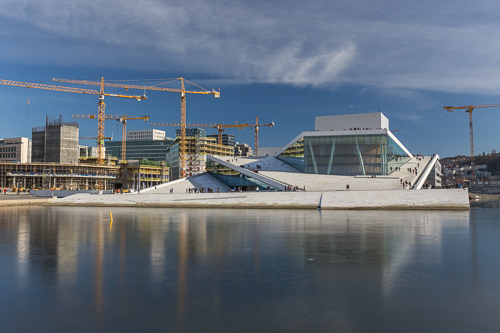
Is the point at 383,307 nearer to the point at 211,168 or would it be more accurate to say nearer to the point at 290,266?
the point at 290,266

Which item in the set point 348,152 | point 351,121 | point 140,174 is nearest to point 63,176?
point 140,174

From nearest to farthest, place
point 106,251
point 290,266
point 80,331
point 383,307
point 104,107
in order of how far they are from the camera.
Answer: point 80,331 → point 383,307 → point 290,266 → point 106,251 → point 104,107

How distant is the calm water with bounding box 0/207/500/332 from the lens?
20.4 feet

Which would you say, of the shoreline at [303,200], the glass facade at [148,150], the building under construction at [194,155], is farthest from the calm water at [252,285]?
the glass facade at [148,150]

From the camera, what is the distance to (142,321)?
625 centimetres

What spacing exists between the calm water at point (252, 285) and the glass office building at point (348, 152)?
4182 cm

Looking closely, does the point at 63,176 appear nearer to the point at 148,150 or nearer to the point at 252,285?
the point at 252,285

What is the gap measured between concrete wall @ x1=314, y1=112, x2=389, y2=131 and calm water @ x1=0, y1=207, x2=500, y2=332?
53.4 m

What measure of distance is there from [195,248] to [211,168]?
5389cm

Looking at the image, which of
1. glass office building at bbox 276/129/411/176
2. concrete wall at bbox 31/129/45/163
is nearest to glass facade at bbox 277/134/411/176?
glass office building at bbox 276/129/411/176

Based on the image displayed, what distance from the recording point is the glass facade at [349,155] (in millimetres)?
56000

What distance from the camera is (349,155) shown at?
5669 centimetres

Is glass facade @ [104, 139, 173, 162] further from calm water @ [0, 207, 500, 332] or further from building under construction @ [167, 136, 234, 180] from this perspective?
calm water @ [0, 207, 500, 332]

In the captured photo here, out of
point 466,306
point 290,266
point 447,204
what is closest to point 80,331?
point 290,266
